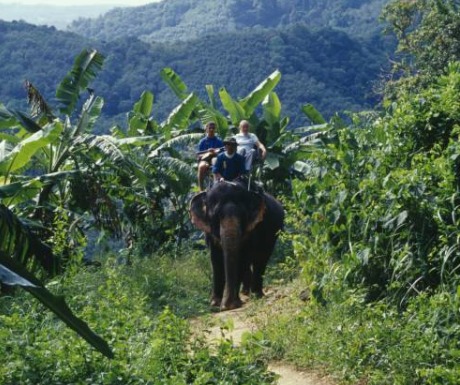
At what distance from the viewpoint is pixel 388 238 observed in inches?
407

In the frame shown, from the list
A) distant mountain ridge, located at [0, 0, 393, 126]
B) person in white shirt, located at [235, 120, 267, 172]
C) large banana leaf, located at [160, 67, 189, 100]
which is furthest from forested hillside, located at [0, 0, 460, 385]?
distant mountain ridge, located at [0, 0, 393, 126]

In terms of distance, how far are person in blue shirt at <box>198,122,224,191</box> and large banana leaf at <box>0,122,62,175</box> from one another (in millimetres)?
2143

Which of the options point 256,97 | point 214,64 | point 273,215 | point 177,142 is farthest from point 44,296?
point 214,64

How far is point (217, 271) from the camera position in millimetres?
13570

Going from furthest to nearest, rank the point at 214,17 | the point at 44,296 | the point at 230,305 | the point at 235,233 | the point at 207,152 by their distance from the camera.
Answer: the point at 214,17
the point at 207,152
the point at 235,233
the point at 230,305
the point at 44,296

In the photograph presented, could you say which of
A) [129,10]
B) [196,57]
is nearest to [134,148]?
[196,57]

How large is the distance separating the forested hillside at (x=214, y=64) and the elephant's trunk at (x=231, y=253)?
49.8 metres

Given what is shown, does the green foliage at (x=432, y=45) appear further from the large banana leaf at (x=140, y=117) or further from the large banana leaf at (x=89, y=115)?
the large banana leaf at (x=89, y=115)

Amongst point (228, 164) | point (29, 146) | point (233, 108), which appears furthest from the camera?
point (233, 108)

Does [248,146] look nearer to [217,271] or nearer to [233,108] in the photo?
[217,271]

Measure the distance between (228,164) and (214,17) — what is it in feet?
413

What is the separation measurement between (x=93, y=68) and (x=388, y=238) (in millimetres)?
8019

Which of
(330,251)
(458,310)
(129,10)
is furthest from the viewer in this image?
(129,10)

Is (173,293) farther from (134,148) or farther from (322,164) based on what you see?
(134,148)
